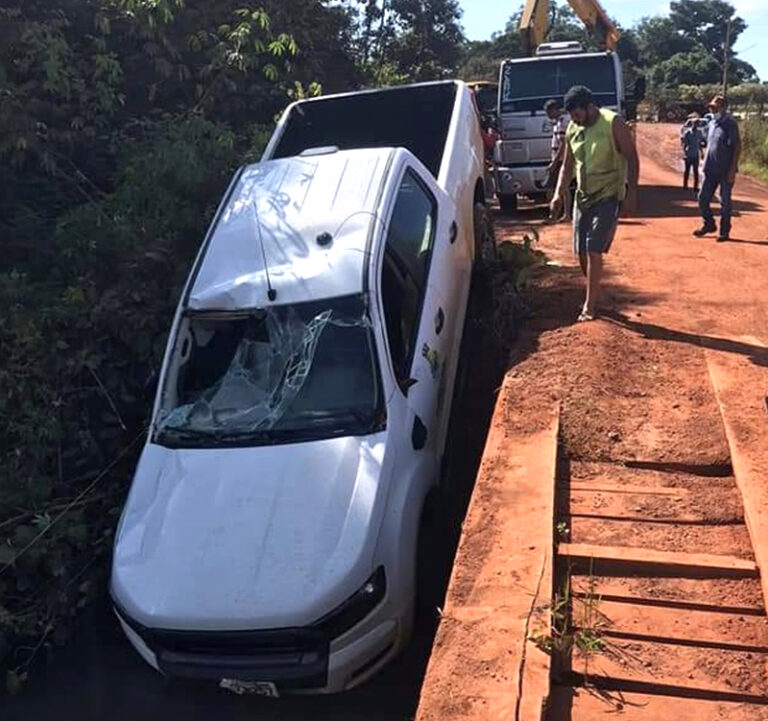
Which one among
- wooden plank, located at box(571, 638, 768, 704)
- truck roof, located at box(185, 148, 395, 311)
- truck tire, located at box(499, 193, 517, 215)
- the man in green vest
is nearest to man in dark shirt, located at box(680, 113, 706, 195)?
truck tire, located at box(499, 193, 517, 215)

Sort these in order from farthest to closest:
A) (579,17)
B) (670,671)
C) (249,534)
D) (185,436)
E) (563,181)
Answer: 1. (579,17)
2. (563,181)
3. (185,436)
4. (249,534)
5. (670,671)

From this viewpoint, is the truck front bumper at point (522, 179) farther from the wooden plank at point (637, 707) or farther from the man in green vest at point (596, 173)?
the wooden plank at point (637, 707)

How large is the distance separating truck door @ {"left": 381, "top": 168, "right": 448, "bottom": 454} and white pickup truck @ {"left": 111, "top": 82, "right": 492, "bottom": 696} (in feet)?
0.05

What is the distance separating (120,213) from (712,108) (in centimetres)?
652

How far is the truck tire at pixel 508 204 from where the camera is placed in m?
14.2

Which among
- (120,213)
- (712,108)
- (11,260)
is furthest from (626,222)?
(11,260)

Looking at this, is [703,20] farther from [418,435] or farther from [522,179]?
[418,435]

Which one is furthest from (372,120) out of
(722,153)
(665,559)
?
(665,559)

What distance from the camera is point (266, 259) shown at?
5445 mm

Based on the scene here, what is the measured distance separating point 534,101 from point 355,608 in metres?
11.1

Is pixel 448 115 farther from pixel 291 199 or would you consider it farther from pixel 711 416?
pixel 711 416

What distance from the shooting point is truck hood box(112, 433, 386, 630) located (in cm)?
392

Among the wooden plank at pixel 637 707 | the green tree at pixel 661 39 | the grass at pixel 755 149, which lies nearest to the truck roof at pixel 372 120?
the wooden plank at pixel 637 707

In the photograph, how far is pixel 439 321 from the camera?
5785 millimetres
